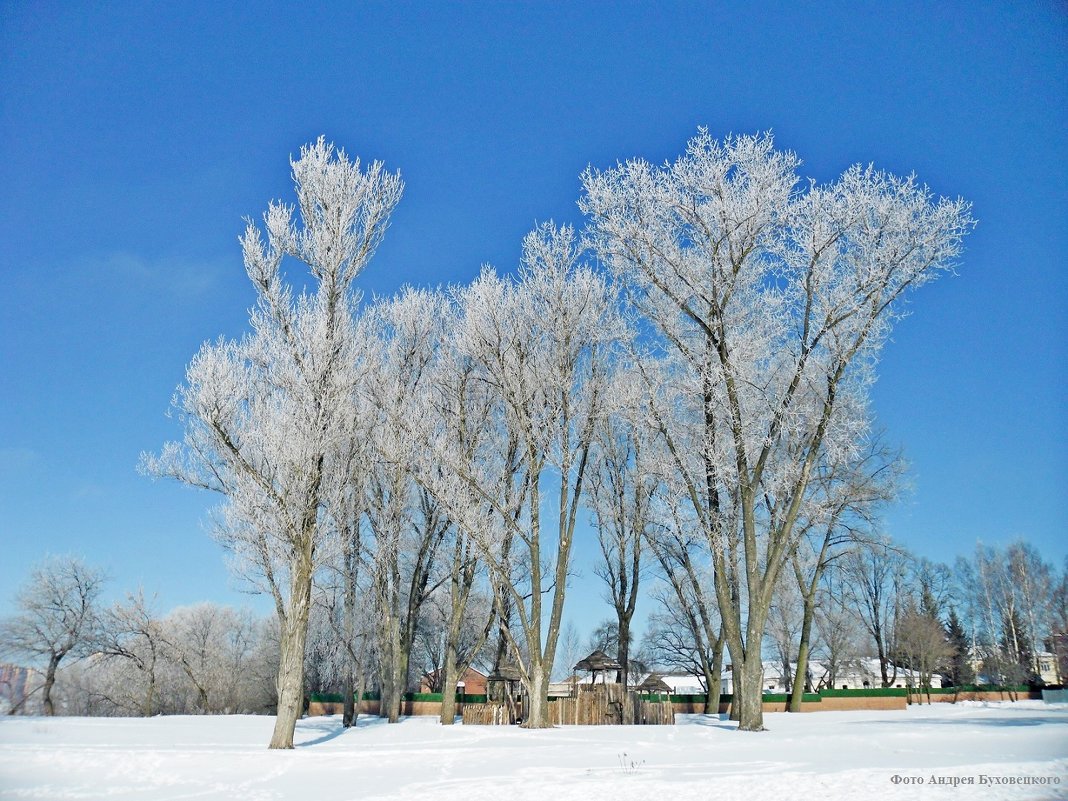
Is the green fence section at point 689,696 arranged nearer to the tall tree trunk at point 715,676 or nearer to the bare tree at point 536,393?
the tall tree trunk at point 715,676

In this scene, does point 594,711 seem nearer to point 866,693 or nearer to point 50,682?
point 866,693

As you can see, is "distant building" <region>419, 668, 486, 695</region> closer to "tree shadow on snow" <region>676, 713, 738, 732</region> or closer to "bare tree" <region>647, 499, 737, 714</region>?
"bare tree" <region>647, 499, 737, 714</region>

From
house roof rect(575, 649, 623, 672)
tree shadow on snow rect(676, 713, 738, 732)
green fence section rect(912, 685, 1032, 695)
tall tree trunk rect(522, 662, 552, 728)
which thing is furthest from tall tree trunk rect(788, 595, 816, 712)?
green fence section rect(912, 685, 1032, 695)

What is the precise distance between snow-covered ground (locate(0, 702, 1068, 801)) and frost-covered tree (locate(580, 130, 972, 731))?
14.3ft

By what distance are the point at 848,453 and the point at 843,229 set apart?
209 inches

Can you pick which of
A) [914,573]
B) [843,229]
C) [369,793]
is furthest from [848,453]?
[914,573]

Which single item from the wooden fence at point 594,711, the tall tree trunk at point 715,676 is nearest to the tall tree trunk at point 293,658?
the wooden fence at point 594,711

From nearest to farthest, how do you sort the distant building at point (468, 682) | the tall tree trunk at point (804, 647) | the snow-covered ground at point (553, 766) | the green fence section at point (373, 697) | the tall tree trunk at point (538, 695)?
the snow-covered ground at point (553, 766)
the tall tree trunk at point (538, 695)
the tall tree trunk at point (804, 647)
the green fence section at point (373, 697)
the distant building at point (468, 682)

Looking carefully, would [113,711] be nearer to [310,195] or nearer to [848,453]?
[310,195]

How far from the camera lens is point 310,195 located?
17.1m

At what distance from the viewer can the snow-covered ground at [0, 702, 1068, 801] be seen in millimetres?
8375

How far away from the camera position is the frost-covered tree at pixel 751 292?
54.7 feet

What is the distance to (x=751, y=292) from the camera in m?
18.2

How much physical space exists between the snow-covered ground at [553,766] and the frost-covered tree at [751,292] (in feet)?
14.3
